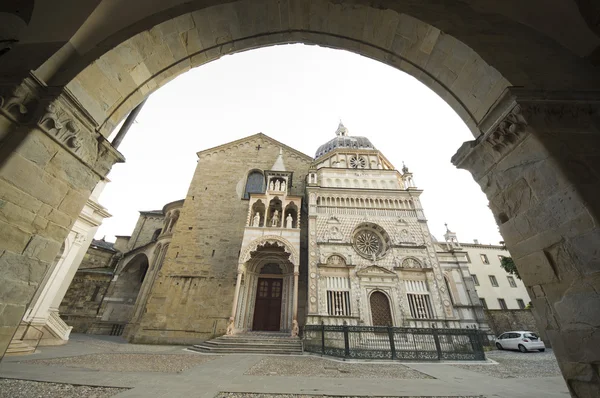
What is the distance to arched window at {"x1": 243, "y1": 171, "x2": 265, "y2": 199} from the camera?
62.1ft

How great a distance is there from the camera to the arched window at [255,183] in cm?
1892

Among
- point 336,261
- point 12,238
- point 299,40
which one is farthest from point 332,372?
point 336,261

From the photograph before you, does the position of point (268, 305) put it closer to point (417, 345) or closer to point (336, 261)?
point (336, 261)

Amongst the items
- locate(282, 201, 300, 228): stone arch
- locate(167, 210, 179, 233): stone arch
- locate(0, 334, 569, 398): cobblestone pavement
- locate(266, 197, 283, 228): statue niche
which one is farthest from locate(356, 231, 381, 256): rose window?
locate(167, 210, 179, 233): stone arch

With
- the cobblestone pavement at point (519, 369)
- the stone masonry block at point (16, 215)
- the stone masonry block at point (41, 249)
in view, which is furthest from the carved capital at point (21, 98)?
the cobblestone pavement at point (519, 369)

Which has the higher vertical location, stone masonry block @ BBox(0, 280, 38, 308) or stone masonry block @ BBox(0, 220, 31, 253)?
stone masonry block @ BBox(0, 220, 31, 253)

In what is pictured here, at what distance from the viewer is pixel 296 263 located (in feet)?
44.2

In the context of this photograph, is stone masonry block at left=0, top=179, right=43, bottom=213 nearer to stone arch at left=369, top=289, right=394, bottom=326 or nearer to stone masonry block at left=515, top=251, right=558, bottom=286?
stone masonry block at left=515, top=251, right=558, bottom=286

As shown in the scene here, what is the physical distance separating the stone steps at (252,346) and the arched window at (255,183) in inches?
407

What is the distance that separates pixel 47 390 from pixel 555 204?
6.78 m

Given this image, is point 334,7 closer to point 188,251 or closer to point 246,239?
point 246,239

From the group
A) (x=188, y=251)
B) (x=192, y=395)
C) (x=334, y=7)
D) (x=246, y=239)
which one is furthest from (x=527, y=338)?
(x=188, y=251)

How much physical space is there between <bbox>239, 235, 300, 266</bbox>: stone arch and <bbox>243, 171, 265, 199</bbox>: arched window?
5547mm

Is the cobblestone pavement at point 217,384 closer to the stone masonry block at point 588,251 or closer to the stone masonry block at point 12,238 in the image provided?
the stone masonry block at point 12,238
